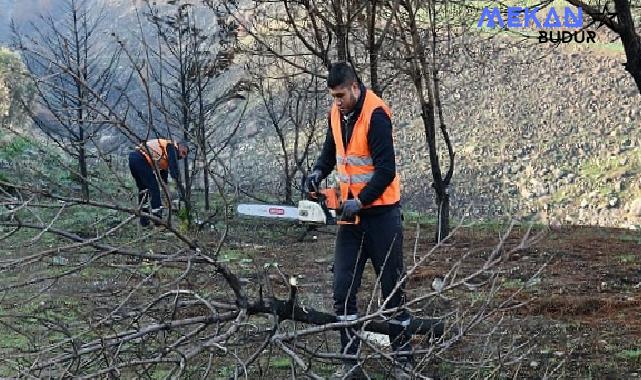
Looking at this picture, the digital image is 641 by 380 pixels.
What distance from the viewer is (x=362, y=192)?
5.04m

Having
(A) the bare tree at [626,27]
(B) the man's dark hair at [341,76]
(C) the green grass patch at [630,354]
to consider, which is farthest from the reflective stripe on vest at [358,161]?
(A) the bare tree at [626,27]

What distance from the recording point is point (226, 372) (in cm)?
542

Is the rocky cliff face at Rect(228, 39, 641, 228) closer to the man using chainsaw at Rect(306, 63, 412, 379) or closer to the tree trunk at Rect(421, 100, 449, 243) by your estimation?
the tree trunk at Rect(421, 100, 449, 243)

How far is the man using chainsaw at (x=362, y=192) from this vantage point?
5.01 meters

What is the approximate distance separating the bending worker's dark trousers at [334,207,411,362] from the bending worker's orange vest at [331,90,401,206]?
12cm

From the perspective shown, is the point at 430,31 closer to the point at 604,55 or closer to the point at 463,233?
the point at 463,233

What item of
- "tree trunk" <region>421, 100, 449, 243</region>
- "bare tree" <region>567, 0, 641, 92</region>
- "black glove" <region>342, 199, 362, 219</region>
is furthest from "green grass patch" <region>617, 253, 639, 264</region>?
"black glove" <region>342, 199, 362, 219</region>

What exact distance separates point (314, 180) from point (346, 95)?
63 centimetres

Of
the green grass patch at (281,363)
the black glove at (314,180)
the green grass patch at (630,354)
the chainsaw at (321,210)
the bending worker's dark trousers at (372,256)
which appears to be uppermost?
the black glove at (314,180)

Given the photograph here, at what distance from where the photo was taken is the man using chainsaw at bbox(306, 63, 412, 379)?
501 centimetres

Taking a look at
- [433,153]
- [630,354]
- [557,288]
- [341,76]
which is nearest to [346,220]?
[341,76]

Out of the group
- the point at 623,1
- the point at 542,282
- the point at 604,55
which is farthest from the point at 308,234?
the point at 604,55

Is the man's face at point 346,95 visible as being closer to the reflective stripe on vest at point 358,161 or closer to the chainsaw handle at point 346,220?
the reflective stripe on vest at point 358,161

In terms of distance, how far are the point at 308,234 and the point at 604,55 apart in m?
33.0
